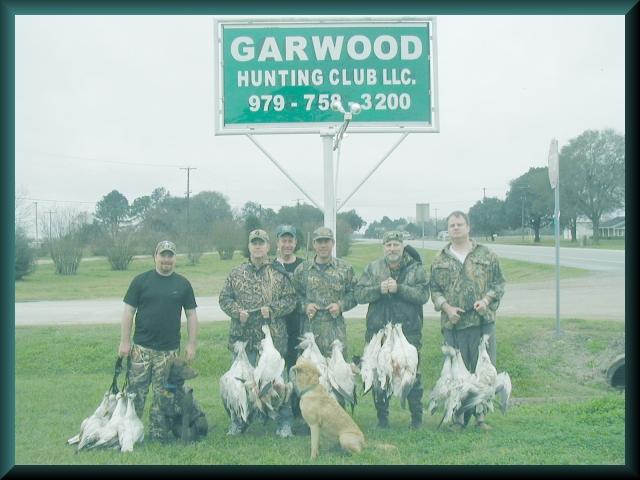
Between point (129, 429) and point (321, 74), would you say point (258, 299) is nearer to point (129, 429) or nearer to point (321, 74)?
point (129, 429)

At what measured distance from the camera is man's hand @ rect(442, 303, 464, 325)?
5195mm

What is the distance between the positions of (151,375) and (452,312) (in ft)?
8.21

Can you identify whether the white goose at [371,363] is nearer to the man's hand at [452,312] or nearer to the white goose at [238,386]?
the man's hand at [452,312]

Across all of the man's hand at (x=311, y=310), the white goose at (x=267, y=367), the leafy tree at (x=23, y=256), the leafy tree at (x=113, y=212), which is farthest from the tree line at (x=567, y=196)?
the leafy tree at (x=23, y=256)

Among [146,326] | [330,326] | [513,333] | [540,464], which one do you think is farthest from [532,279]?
[146,326]

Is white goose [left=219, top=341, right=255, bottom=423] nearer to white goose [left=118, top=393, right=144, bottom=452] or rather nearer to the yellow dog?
the yellow dog

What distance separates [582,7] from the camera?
17.8 ft

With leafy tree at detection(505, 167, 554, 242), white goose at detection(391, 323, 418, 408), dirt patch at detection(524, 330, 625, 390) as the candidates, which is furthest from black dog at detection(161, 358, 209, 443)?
dirt patch at detection(524, 330, 625, 390)

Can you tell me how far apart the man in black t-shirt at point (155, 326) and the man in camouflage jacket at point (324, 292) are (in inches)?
37.3

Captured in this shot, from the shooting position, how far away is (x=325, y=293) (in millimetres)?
5191

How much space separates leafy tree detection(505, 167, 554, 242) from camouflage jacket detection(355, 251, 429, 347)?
1386 millimetres

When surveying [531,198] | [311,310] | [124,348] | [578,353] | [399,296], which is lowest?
[578,353]

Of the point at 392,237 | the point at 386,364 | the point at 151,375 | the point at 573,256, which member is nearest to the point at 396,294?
the point at 392,237

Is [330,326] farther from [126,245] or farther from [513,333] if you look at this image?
[513,333]
